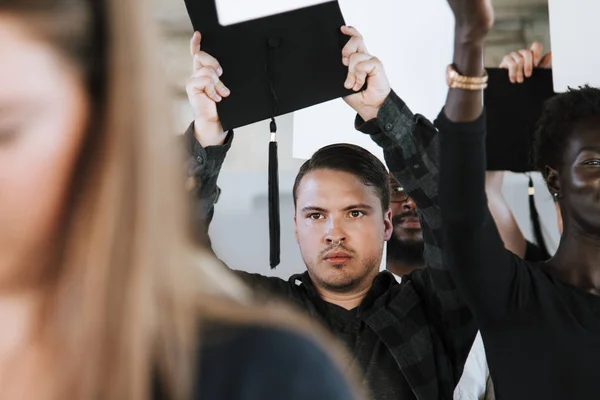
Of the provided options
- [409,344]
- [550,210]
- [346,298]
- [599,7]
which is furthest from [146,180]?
[550,210]

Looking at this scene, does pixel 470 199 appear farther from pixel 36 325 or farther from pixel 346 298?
pixel 36 325

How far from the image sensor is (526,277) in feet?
4.60

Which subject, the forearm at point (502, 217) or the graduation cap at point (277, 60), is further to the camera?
the forearm at point (502, 217)

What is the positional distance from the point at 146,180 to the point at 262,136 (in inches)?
83.3

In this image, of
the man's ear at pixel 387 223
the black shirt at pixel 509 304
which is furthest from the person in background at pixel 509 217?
the black shirt at pixel 509 304

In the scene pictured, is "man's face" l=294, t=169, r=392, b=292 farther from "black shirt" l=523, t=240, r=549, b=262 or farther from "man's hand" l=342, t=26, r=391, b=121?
"black shirt" l=523, t=240, r=549, b=262

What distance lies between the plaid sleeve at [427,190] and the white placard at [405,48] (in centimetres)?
25

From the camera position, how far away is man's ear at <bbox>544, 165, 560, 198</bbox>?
61.6 inches

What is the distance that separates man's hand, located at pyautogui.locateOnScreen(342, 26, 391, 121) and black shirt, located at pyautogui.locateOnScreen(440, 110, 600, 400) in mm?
401

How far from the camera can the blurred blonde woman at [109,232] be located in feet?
1.24

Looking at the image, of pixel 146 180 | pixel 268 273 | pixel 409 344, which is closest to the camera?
pixel 146 180

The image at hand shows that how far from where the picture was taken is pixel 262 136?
249cm

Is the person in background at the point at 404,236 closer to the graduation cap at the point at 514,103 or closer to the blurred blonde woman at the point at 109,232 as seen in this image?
the graduation cap at the point at 514,103

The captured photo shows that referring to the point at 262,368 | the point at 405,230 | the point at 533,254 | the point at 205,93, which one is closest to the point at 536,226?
the point at 533,254
